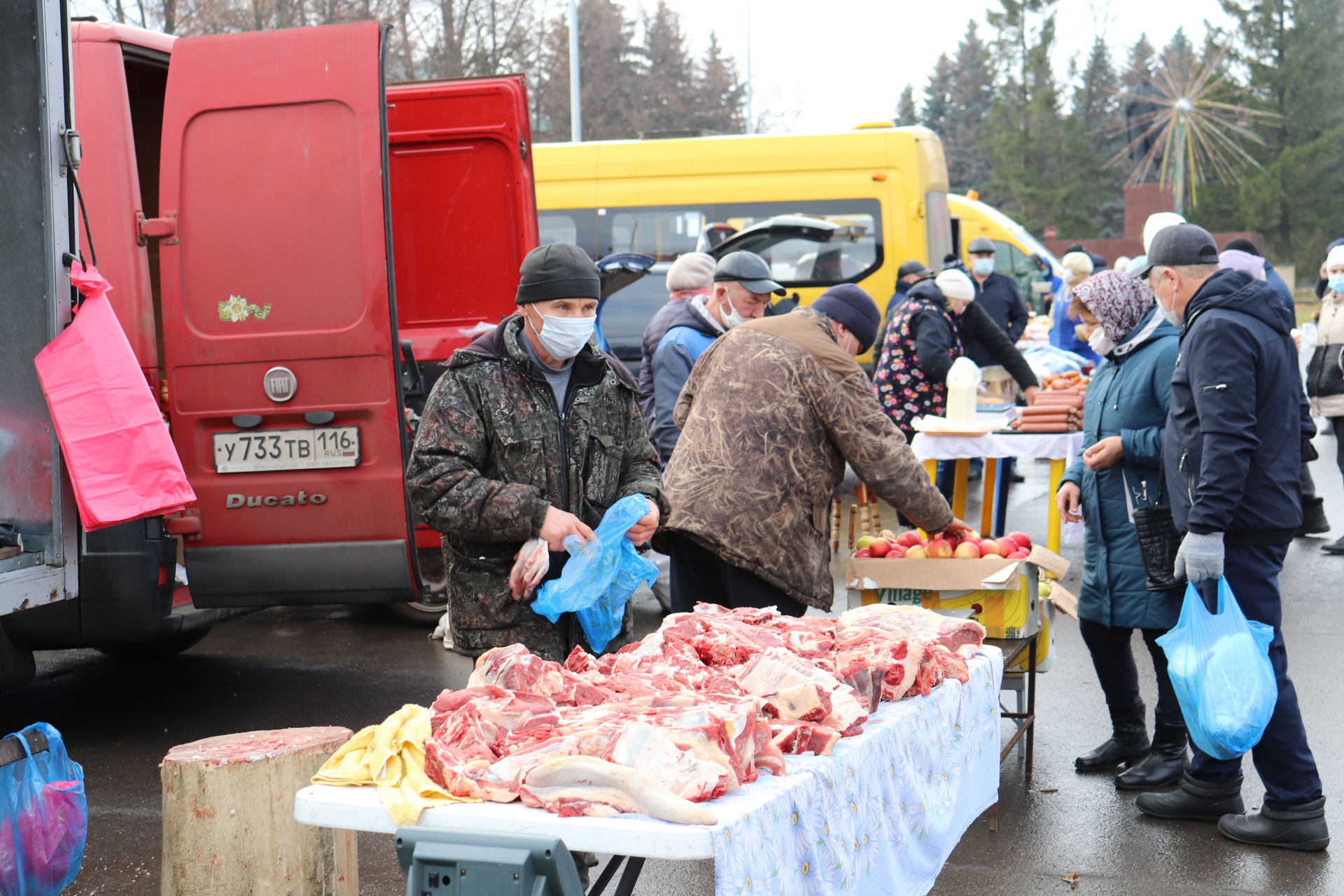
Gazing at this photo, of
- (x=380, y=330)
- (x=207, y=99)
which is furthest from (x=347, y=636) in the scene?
(x=207, y=99)

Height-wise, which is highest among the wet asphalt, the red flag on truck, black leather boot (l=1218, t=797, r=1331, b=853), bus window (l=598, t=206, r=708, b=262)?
bus window (l=598, t=206, r=708, b=262)

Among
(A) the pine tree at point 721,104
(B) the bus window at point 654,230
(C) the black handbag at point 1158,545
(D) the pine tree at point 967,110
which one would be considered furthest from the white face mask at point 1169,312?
(D) the pine tree at point 967,110

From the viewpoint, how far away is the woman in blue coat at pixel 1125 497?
4895 mm

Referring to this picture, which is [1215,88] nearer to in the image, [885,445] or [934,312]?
[934,312]

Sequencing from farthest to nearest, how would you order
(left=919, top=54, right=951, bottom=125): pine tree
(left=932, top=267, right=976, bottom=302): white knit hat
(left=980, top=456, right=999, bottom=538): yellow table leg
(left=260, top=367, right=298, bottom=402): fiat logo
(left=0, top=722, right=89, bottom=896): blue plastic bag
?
(left=919, top=54, right=951, bottom=125): pine tree < (left=932, top=267, right=976, bottom=302): white knit hat < (left=980, top=456, right=999, bottom=538): yellow table leg < (left=260, top=367, right=298, bottom=402): fiat logo < (left=0, top=722, right=89, bottom=896): blue plastic bag

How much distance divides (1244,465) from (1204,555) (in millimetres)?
315

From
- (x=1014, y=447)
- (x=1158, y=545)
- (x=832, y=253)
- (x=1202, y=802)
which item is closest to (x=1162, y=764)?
(x=1202, y=802)

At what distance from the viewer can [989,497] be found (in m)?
9.02

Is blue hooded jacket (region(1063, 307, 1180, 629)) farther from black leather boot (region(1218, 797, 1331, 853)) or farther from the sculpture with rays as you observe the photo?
the sculpture with rays

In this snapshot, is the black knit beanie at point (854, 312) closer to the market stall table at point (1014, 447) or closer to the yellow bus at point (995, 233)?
the market stall table at point (1014, 447)

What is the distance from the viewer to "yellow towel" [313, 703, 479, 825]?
2418 millimetres

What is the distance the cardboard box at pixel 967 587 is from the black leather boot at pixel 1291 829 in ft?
3.17

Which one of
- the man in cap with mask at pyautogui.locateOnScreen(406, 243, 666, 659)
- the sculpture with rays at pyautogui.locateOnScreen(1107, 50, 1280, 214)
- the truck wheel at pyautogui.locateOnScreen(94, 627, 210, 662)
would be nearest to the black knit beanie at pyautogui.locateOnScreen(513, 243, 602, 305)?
the man in cap with mask at pyautogui.locateOnScreen(406, 243, 666, 659)

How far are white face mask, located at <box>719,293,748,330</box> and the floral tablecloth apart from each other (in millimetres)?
2697
